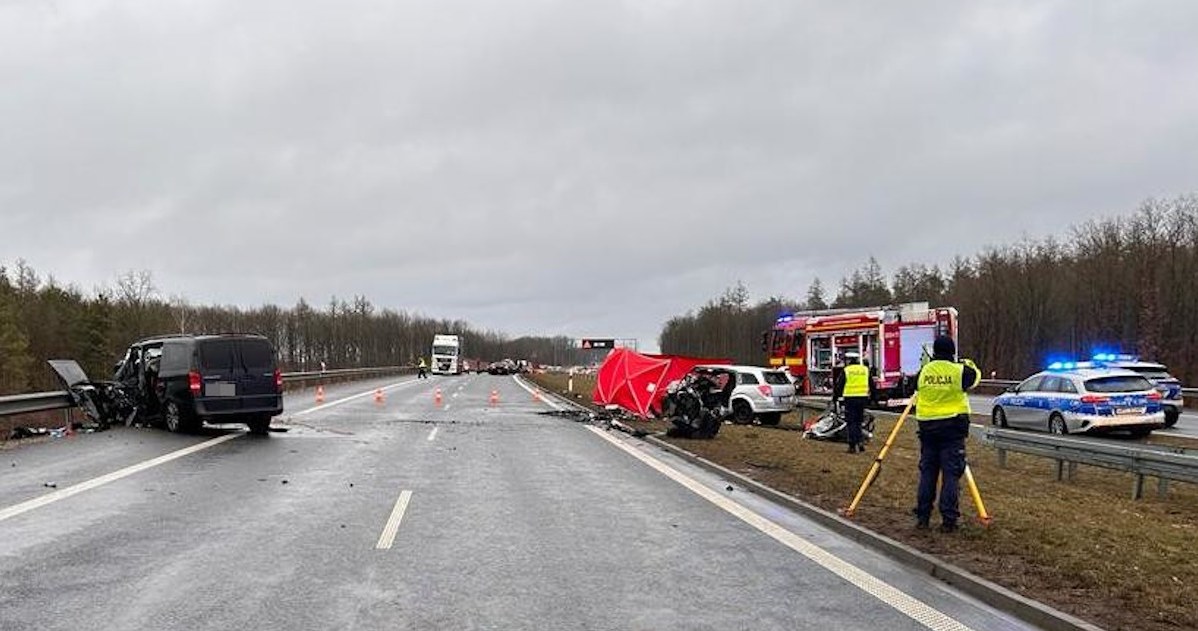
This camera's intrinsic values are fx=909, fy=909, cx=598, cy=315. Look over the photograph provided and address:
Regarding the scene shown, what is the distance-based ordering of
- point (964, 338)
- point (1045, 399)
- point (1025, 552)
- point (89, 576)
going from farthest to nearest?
point (964, 338) → point (1045, 399) → point (1025, 552) → point (89, 576)

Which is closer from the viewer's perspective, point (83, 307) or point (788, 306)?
point (83, 307)

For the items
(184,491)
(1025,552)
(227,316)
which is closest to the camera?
(1025,552)

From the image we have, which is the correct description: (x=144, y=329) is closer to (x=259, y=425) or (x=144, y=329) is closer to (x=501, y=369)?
(x=501, y=369)

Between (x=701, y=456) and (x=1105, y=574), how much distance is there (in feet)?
29.7

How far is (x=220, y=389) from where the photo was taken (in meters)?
18.0

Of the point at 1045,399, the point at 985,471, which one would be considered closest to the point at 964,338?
the point at 1045,399

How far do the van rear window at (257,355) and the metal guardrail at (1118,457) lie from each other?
540 inches

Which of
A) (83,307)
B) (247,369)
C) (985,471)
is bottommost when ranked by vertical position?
(985,471)

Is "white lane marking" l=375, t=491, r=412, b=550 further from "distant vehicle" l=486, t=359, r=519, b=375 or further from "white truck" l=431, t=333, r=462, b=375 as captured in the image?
"distant vehicle" l=486, t=359, r=519, b=375

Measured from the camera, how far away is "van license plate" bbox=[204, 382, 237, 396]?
17891mm

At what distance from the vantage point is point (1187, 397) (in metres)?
36.7

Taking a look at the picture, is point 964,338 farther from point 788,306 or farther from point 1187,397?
point 788,306

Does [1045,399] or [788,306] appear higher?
[788,306]

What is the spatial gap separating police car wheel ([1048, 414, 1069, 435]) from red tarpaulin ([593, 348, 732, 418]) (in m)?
8.26
